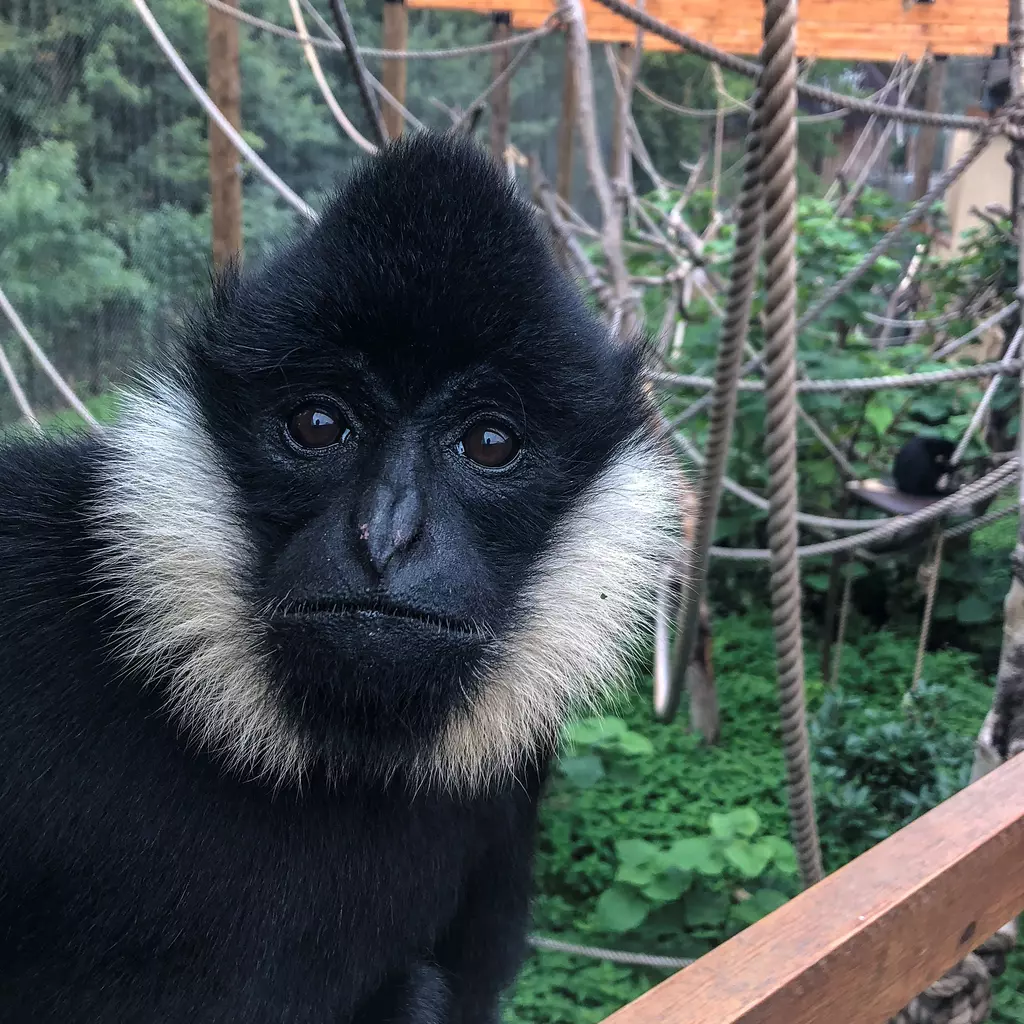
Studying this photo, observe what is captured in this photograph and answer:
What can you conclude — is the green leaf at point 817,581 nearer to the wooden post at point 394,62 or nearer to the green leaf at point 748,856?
the green leaf at point 748,856

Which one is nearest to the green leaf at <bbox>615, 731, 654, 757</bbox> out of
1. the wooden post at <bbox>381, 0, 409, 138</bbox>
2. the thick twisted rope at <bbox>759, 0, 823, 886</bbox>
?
the thick twisted rope at <bbox>759, 0, 823, 886</bbox>

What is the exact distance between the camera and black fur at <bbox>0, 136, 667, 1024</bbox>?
129 cm

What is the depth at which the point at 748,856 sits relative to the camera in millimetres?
2584

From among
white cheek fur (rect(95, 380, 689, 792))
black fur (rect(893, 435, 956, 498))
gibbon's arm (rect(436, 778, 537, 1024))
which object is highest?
white cheek fur (rect(95, 380, 689, 792))

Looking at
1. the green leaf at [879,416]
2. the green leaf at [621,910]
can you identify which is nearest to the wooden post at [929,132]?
the green leaf at [879,416]

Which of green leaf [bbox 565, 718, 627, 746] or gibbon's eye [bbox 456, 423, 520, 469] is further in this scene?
green leaf [bbox 565, 718, 627, 746]

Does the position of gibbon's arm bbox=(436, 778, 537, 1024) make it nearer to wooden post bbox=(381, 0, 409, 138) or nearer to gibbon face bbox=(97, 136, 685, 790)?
gibbon face bbox=(97, 136, 685, 790)

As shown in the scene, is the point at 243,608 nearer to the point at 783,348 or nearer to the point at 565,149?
the point at 783,348

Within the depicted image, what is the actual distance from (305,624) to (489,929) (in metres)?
0.96

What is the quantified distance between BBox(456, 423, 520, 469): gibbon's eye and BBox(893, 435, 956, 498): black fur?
11.9 ft

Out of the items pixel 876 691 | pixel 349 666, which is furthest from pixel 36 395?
pixel 876 691

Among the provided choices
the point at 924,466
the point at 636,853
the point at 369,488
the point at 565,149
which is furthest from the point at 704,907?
the point at 565,149

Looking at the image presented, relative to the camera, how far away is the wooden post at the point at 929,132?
21.5ft

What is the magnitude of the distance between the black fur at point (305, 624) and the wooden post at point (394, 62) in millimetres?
3378
